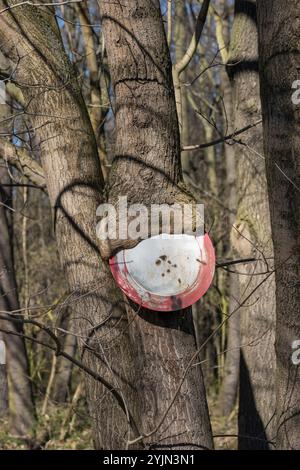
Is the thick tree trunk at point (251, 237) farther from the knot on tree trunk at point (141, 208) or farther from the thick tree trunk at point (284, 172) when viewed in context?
the thick tree trunk at point (284, 172)

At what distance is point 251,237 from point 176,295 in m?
2.05

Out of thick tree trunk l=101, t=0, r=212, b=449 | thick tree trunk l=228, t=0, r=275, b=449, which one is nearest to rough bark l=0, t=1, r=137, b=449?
thick tree trunk l=101, t=0, r=212, b=449

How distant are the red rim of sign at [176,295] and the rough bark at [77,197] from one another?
0.26 m

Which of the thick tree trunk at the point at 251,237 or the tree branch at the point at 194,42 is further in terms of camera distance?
the thick tree trunk at the point at 251,237

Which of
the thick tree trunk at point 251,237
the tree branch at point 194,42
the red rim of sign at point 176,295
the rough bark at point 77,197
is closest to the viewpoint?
the red rim of sign at point 176,295

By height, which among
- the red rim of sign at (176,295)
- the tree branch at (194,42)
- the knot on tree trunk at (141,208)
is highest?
the tree branch at (194,42)

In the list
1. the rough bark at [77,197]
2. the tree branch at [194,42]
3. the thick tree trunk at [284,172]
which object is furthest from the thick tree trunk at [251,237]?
the thick tree trunk at [284,172]

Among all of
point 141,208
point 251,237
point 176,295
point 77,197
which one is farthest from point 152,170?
point 251,237

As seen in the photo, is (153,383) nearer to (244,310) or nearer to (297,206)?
(297,206)

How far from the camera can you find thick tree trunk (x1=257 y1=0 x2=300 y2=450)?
3.23 metres

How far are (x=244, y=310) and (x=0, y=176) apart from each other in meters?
3.97

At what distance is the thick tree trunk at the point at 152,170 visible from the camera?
11.2ft
